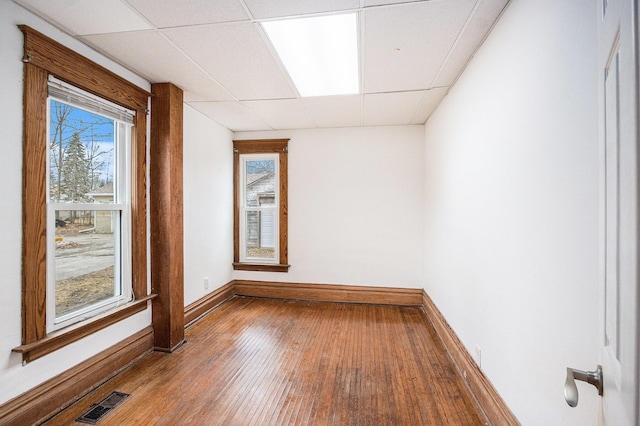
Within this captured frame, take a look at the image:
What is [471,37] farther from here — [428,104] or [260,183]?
[260,183]

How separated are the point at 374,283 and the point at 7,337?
143 inches

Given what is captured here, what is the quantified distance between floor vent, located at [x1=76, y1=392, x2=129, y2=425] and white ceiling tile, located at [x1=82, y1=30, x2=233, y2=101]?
8.49ft

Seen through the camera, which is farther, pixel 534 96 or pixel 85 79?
pixel 85 79

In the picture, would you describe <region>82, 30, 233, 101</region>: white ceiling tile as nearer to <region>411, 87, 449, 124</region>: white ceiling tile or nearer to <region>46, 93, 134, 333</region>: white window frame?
<region>46, 93, 134, 333</region>: white window frame

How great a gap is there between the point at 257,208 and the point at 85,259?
8.13 ft

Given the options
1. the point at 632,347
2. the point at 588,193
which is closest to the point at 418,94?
the point at 588,193

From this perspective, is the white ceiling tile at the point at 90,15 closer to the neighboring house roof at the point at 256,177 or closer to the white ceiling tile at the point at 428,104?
the white ceiling tile at the point at 428,104

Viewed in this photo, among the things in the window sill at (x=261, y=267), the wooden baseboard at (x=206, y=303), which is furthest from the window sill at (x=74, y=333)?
the window sill at (x=261, y=267)

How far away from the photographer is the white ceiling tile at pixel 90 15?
164cm

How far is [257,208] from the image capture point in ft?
14.6

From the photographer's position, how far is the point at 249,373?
92.9 inches

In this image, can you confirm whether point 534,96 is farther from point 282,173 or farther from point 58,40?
point 282,173

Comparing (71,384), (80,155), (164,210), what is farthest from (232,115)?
(71,384)

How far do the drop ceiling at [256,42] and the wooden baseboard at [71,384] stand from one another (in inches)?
93.0
